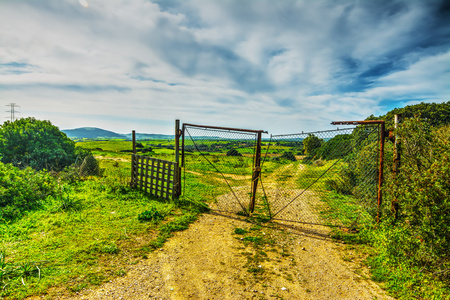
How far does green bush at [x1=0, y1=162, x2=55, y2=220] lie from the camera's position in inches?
219

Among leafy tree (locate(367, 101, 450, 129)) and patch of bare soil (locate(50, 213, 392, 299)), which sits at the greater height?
leafy tree (locate(367, 101, 450, 129))

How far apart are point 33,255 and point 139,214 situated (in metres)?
2.35

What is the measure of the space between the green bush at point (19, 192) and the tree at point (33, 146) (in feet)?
17.3

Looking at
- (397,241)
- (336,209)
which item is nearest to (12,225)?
(397,241)

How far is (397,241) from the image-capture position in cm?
408

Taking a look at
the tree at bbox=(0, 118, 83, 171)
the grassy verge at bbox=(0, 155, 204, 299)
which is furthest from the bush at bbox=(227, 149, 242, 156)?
the tree at bbox=(0, 118, 83, 171)

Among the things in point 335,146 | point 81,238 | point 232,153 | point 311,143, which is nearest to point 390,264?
point 311,143

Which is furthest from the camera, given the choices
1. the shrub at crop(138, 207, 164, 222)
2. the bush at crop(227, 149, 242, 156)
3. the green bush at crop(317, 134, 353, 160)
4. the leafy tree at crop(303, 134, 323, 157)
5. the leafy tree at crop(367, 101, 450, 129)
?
the leafy tree at crop(367, 101, 450, 129)

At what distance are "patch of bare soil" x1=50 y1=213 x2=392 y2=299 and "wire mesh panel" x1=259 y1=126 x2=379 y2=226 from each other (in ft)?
5.21

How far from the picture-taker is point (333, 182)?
9086 mm

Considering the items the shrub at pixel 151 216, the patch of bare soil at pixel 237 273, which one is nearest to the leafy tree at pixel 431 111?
the patch of bare soil at pixel 237 273

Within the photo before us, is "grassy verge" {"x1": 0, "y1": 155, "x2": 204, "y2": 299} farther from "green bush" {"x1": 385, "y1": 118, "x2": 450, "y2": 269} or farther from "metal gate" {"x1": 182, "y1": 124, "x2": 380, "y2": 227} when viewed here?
"green bush" {"x1": 385, "y1": 118, "x2": 450, "y2": 269}

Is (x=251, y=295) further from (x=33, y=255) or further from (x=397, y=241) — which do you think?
(x=33, y=255)

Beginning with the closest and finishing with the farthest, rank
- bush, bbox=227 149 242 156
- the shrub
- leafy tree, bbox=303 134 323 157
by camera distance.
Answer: the shrub, leafy tree, bbox=303 134 323 157, bush, bbox=227 149 242 156
